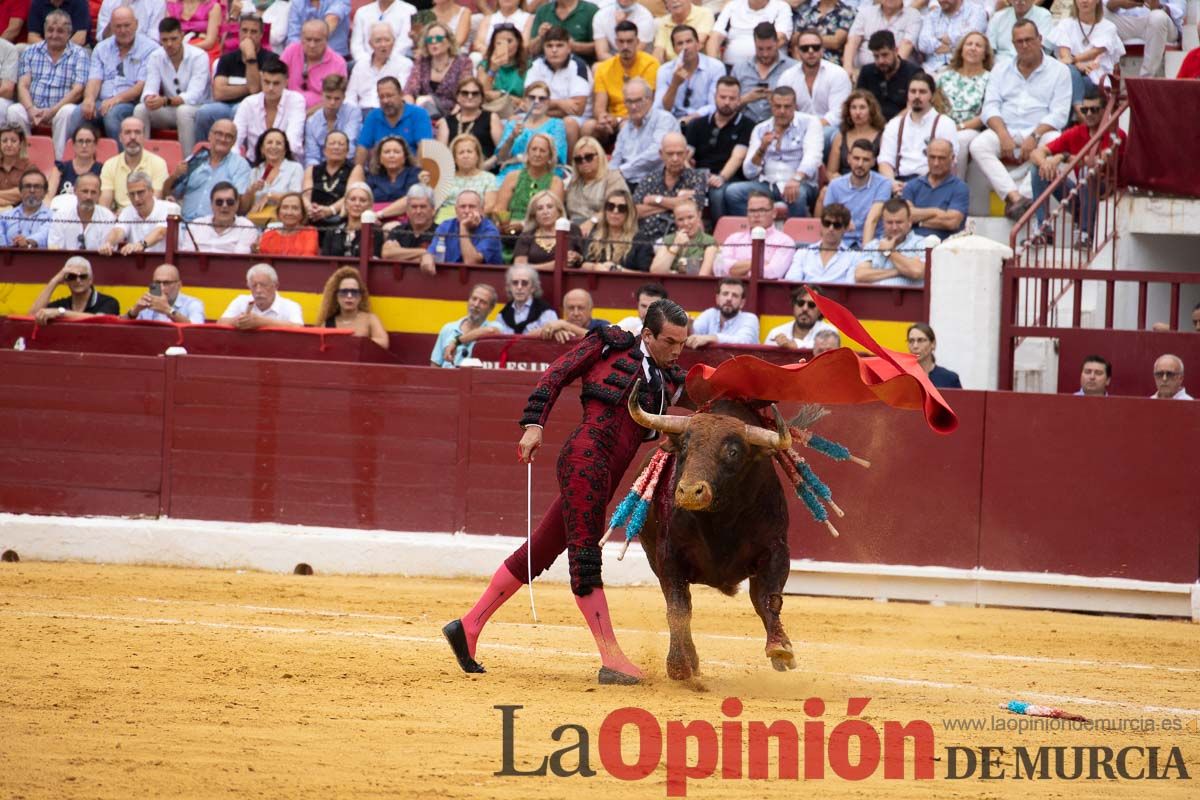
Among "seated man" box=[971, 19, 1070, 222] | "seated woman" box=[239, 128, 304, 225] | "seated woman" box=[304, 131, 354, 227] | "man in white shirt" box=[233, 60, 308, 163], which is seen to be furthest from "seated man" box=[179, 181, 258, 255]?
"seated man" box=[971, 19, 1070, 222]

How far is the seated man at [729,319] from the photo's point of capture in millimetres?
10898

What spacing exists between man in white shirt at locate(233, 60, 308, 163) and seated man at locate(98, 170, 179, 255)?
3.86ft

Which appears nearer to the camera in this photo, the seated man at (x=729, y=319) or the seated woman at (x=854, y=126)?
the seated man at (x=729, y=319)

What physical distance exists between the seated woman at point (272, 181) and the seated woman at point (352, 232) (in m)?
0.83

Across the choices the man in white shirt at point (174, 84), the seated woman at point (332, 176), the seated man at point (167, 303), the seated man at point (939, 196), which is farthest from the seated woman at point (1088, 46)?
the man in white shirt at point (174, 84)

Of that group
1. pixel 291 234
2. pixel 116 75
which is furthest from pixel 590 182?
pixel 116 75

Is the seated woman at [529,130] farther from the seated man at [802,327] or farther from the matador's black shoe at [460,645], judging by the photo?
the matador's black shoe at [460,645]

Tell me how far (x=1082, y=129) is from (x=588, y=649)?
5.88 m

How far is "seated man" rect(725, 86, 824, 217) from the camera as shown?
1196cm

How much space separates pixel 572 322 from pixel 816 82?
9.80ft

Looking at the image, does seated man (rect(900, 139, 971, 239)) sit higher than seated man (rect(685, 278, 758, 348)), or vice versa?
seated man (rect(900, 139, 971, 239))

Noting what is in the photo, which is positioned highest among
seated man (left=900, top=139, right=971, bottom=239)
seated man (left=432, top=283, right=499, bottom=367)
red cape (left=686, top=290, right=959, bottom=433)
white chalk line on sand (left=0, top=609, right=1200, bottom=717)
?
seated man (left=900, top=139, right=971, bottom=239)

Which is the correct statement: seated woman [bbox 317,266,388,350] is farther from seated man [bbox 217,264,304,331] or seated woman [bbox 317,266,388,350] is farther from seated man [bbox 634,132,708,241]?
seated man [bbox 634,132,708,241]

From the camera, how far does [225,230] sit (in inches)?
496
